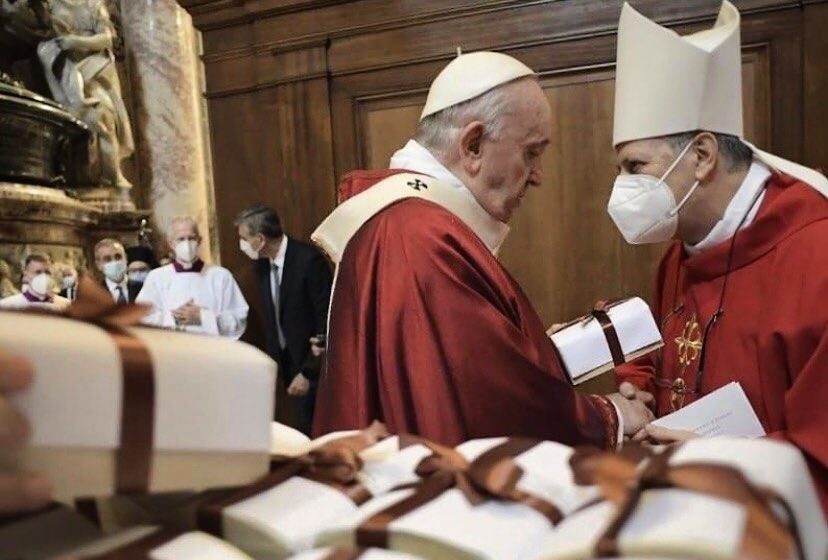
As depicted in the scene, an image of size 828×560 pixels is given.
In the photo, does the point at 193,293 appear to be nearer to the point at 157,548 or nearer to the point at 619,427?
the point at 619,427

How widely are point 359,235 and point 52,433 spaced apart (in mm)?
1529

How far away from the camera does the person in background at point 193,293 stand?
4664 mm

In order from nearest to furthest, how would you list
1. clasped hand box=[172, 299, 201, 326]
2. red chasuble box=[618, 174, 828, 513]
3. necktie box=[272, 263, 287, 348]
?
red chasuble box=[618, 174, 828, 513] → necktie box=[272, 263, 287, 348] → clasped hand box=[172, 299, 201, 326]

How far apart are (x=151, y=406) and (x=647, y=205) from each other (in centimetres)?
166

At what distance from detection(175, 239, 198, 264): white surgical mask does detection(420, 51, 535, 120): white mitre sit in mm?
3175

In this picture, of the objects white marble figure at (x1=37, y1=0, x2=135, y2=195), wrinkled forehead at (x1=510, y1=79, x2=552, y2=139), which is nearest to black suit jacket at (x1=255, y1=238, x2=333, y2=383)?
wrinkled forehead at (x1=510, y1=79, x2=552, y2=139)

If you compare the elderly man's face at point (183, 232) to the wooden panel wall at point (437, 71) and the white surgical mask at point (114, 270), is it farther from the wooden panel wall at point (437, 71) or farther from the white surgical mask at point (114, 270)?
the white surgical mask at point (114, 270)

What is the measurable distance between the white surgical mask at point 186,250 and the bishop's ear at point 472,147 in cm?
330

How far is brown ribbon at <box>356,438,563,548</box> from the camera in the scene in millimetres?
572

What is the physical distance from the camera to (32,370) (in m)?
0.51

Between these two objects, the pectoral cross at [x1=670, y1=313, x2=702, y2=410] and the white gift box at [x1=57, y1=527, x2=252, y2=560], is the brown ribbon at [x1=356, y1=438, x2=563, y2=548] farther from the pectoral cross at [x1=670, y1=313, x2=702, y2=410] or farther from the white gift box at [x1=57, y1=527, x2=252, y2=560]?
the pectoral cross at [x1=670, y1=313, x2=702, y2=410]

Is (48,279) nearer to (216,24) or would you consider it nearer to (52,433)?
(216,24)

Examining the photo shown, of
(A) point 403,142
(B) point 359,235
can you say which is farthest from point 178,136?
(B) point 359,235

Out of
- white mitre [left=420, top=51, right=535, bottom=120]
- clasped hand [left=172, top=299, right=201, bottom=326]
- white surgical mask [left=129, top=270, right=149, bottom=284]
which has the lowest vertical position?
clasped hand [left=172, top=299, right=201, bottom=326]
